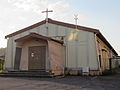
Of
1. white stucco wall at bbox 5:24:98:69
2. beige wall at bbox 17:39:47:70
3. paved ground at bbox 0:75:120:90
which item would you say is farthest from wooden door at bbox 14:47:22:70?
paved ground at bbox 0:75:120:90

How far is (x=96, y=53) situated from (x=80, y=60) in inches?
56.7

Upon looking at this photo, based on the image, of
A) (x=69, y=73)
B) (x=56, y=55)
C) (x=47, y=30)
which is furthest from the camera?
(x=47, y=30)

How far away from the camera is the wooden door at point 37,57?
669 inches

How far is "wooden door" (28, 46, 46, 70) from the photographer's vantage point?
16984 mm

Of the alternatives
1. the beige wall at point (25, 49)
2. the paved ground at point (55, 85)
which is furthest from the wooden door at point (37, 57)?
the paved ground at point (55, 85)

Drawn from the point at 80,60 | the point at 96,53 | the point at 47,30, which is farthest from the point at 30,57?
the point at 96,53

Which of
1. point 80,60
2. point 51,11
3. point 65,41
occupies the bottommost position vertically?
point 80,60

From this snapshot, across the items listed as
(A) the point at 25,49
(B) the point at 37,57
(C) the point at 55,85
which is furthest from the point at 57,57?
(C) the point at 55,85

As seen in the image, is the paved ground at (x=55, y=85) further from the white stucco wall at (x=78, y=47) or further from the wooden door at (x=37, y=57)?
the white stucco wall at (x=78, y=47)

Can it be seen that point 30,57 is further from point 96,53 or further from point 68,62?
point 96,53

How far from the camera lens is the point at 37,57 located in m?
17.3

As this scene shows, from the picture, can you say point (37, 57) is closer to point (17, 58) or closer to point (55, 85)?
point (17, 58)

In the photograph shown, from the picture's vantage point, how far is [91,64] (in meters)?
17.0

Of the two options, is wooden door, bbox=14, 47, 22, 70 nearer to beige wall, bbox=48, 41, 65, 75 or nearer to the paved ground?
beige wall, bbox=48, 41, 65, 75
